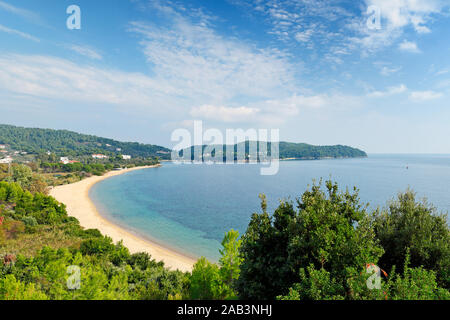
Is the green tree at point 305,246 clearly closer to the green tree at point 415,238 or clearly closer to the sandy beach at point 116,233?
the green tree at point 415,238

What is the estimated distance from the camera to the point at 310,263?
21.3 ft

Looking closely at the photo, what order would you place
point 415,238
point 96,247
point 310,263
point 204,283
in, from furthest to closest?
1. point 96,247
2. point 204,283
3. point 415,238
4. point 310,263

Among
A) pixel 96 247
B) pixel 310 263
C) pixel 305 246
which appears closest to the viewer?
pixel 310 263

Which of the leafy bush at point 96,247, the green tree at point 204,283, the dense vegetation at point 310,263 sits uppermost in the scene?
the dense vegetation at point 310,263

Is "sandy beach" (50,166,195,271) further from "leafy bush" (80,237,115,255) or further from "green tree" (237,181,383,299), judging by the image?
"green tree" (237,181,383,299)

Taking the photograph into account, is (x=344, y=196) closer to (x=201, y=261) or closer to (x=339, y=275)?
Answer: (x=339, y=275)

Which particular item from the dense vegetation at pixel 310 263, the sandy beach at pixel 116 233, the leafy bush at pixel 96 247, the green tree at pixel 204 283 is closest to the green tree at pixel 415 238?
the dense vegetation at pixel 310 263

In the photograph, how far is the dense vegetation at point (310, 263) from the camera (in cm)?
605

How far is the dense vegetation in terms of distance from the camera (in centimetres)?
605

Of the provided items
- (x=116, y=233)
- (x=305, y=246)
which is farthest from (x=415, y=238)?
(x=116, y=233)

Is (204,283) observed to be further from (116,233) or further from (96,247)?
(116,233)

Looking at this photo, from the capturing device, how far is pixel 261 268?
869cm

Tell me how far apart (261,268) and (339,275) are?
117 inches
